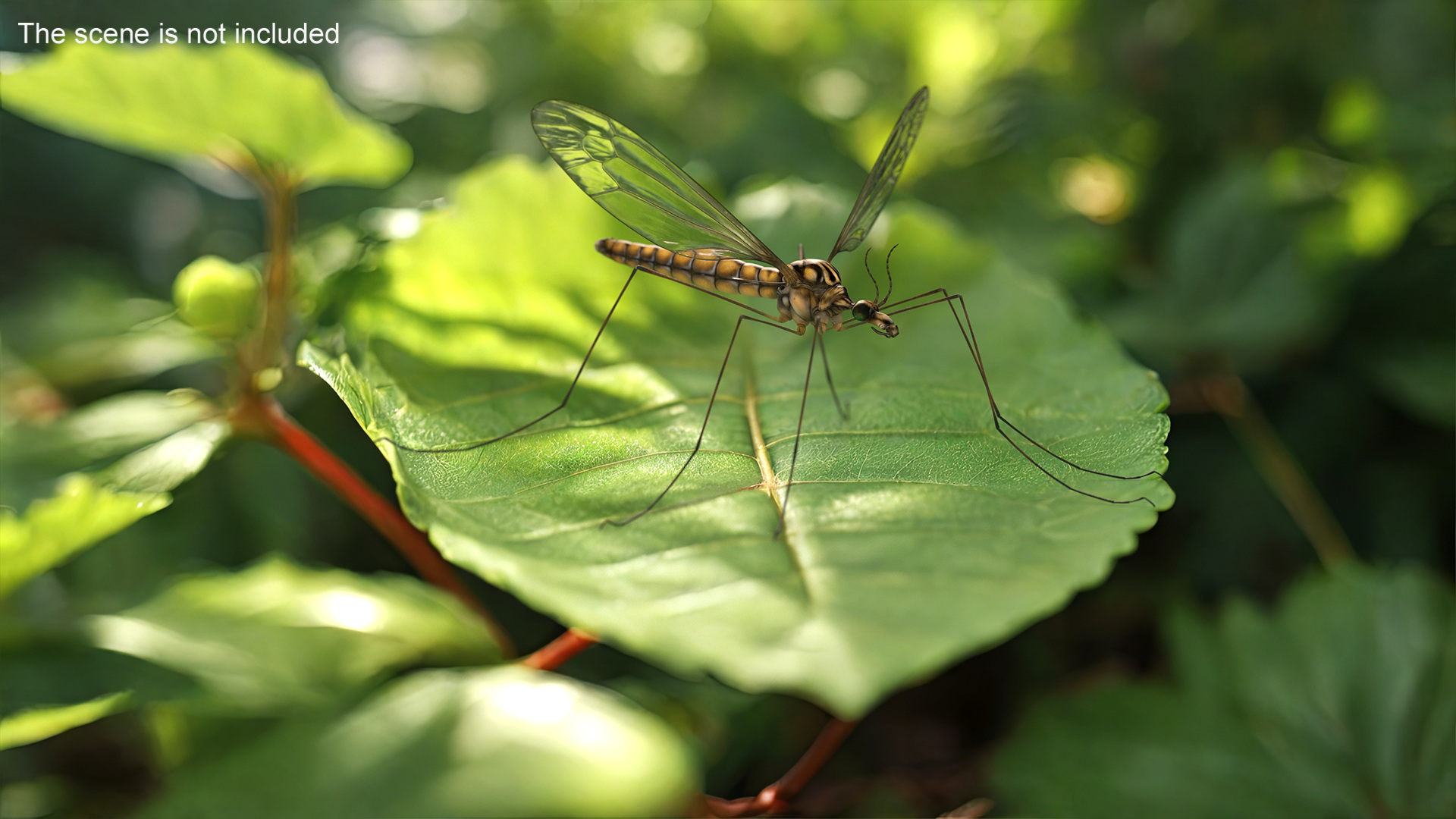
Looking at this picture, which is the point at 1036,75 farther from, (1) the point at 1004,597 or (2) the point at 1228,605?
(1) the point at 1004,597

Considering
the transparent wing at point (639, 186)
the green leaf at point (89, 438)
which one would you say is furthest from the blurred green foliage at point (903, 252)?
the transparent wing at point (639, 186)

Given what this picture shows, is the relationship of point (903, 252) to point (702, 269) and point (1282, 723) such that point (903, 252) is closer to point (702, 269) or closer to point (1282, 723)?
point (702, 269)

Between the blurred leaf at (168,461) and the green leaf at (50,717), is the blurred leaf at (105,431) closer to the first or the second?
the blurred leaf at (168,461)

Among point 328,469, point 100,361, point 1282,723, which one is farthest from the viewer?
point 100,361

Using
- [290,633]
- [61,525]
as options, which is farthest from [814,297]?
[61,525]

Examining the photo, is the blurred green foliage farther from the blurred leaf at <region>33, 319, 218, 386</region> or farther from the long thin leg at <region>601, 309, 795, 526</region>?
the long thin leg at <region>601, 309, 795, 526</region>

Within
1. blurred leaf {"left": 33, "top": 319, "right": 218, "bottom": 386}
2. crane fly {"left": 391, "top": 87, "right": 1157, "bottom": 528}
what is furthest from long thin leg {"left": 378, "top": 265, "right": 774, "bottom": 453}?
blurred leaf {"left": 33, "top": 319, "right": 218, "bottom": 386}
